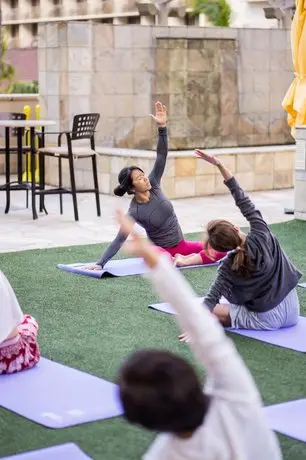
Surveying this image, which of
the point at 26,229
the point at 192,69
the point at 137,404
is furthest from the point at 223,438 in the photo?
the point at 192,69

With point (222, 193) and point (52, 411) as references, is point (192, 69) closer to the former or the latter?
point (222, 193)

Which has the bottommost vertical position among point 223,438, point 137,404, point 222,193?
point 222,193

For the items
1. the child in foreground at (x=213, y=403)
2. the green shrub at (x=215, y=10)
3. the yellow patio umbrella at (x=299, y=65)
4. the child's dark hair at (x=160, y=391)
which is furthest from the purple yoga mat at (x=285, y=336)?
the green shrub at (x=215, y=10)

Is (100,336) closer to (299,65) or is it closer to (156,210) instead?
(156,210)

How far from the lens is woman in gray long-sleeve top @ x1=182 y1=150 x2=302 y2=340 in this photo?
5504 mm

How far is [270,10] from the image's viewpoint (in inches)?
728

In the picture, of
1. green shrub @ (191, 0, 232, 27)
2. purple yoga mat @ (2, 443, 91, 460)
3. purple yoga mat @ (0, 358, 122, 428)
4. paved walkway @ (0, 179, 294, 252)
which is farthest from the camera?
green shrub @ (191, 0, 232, 27)

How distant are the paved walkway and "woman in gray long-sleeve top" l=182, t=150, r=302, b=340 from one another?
10.7 ft

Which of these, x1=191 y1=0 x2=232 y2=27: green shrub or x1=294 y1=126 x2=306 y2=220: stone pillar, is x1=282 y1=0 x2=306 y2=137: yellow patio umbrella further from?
x1=191 y1=0 x2=232 y2=27: green shrub

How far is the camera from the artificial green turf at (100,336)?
3.99 m

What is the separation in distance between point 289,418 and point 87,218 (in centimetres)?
629

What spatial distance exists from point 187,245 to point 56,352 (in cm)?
286

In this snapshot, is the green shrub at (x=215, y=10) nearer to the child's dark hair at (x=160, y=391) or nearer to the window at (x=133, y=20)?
the window at (x=133, y=20)

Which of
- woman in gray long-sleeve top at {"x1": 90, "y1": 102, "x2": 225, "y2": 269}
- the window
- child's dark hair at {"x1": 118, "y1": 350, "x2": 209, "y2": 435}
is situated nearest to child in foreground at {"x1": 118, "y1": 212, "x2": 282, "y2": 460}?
child's dark hair at {"x1": 118, "y1": 350, "x2": 209, "y2": 435}
